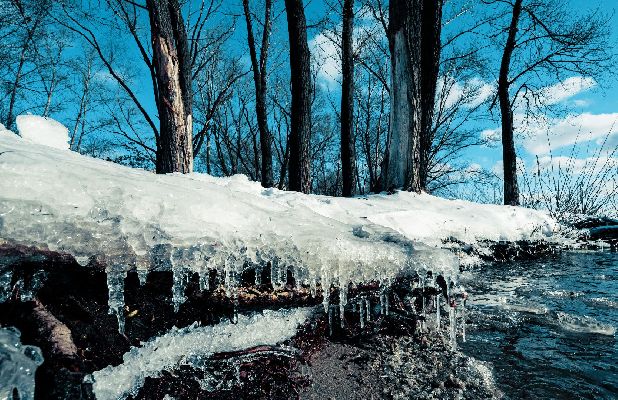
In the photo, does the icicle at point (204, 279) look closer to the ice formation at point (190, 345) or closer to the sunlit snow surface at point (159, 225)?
the sunlit snow surface at point (159, 225)

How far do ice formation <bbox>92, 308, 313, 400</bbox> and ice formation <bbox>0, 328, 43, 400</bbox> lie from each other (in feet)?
0.56

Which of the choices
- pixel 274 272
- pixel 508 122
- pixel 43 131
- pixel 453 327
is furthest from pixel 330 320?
pixel 508 122

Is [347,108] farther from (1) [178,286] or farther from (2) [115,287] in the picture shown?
(2) [115,287]

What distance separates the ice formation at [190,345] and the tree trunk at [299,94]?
4235mm

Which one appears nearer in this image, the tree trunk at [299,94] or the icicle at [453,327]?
the icicle at [453,327]

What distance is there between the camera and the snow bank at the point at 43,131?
5.88ft

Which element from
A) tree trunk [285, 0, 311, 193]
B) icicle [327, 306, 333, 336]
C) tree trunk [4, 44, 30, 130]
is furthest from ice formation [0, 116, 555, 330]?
tree trunk [4, 44, 30, 130]

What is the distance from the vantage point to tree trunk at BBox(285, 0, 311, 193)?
5797 millimetres

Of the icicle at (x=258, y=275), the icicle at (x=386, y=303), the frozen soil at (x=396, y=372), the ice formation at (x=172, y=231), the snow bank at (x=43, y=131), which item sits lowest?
the frozen soil at (x=396, y=372)

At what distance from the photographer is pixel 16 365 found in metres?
0.82

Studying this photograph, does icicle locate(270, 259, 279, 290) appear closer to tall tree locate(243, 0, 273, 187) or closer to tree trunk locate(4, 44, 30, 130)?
tall tree locate(243, 0, 273, 187)

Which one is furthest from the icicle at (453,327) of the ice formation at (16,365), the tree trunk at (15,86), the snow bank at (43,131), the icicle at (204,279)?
the tree trunk at (15,86)

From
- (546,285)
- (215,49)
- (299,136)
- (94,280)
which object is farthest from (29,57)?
(546,285)

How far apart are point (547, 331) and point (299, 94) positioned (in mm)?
4877
